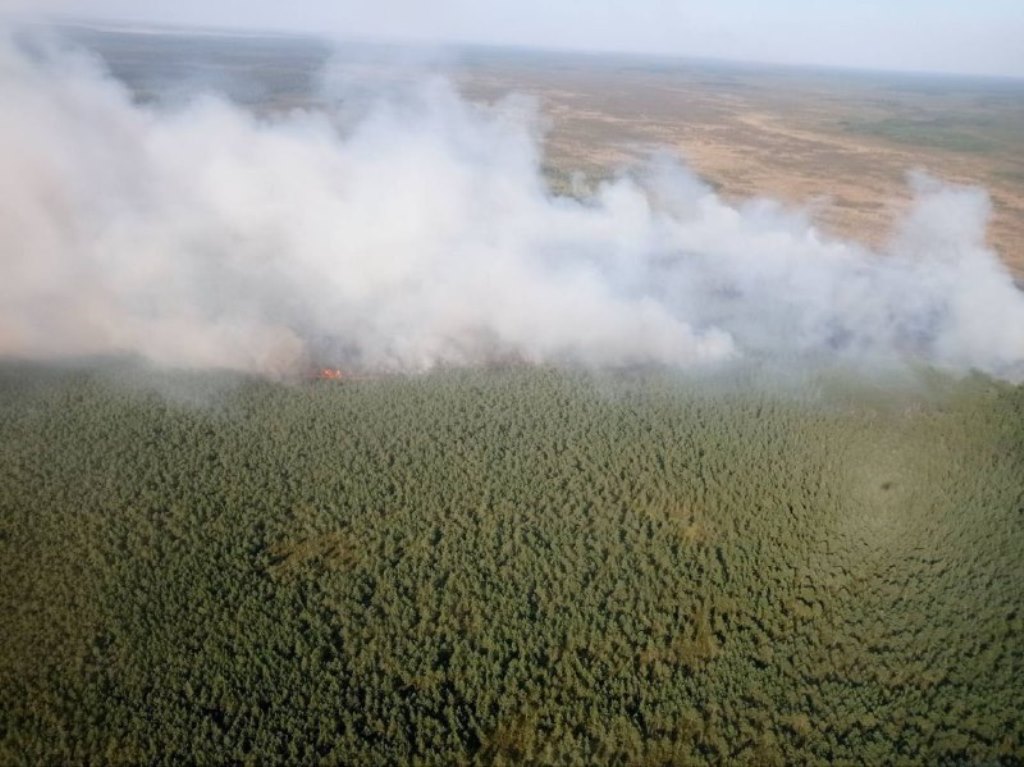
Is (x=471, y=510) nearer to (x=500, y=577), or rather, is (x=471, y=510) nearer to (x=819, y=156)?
(x=500, y=577)

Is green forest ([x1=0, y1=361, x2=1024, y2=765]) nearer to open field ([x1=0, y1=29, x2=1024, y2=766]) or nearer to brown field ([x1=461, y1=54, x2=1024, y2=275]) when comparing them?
open field ([x1=0, y1=29, x2=1024, y2=766])

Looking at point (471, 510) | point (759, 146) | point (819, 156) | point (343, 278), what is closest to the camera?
point (471, 510)

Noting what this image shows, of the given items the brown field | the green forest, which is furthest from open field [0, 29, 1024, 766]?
Answer: the brown field

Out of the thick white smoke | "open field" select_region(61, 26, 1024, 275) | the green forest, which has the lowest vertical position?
the green forest

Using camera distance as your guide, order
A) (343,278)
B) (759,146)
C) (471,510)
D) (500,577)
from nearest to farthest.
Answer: (500,577) < (471,510) < (343,278) < (759,146)

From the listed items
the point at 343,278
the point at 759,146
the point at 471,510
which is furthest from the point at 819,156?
the point at 471,510
